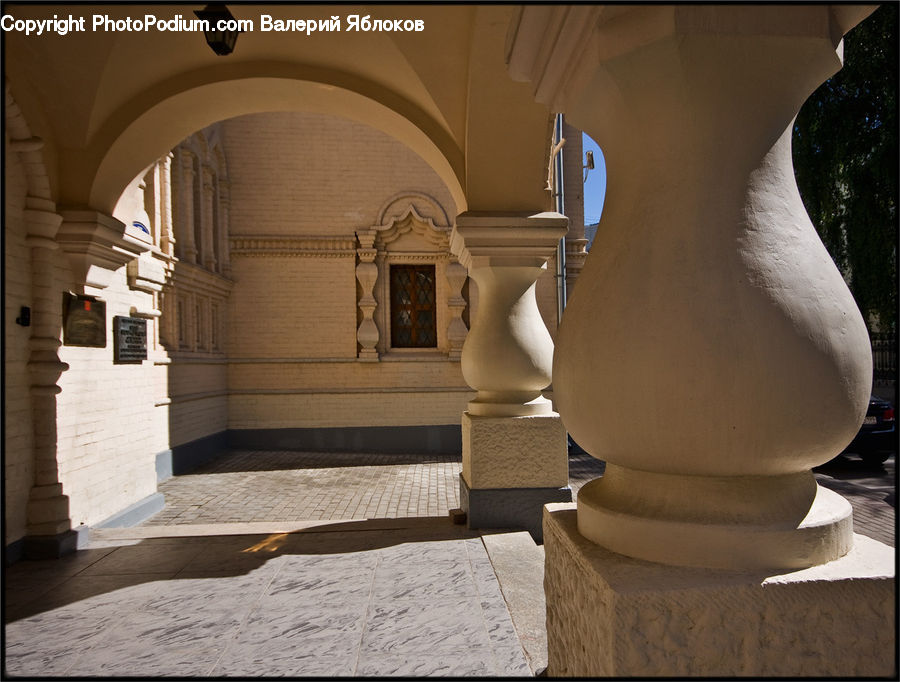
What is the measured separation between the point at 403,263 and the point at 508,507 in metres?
7.36

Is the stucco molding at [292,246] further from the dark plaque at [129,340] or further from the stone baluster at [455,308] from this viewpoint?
the dark plaque at [129,340]

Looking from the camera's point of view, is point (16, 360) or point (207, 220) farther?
point (207, 220)

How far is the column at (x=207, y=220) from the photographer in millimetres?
9758

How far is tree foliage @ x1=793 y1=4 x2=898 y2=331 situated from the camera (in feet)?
27.2

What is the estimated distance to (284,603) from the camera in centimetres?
310

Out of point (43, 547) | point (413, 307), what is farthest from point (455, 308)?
point (43, 547)

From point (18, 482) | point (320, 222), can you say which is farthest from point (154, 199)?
point (18, 482)

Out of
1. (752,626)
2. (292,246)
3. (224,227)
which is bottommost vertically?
(752,626)

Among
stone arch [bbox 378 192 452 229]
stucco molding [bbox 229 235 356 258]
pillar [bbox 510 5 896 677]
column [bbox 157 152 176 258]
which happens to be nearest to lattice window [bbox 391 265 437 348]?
stone arch [bbox 378 192 452 229]

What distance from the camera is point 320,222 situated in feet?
35.4

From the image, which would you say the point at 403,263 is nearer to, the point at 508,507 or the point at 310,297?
the point at 310,297

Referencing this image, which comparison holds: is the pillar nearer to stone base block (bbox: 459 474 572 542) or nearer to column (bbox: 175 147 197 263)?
stone base block (bbox: 459 474 572 542)

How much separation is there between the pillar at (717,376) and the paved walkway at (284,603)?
150 centimetres

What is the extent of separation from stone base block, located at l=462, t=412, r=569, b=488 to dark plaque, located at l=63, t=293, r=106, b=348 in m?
3.27
